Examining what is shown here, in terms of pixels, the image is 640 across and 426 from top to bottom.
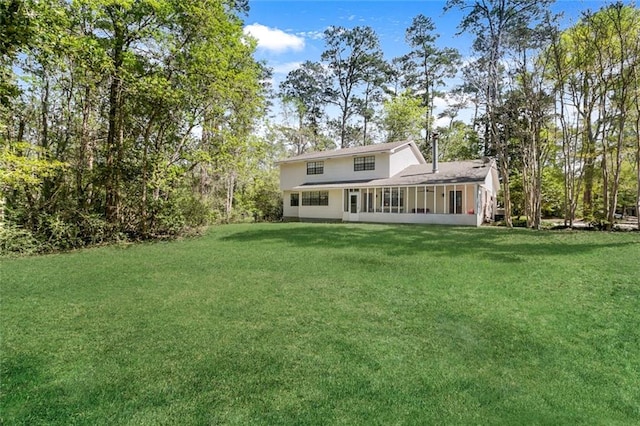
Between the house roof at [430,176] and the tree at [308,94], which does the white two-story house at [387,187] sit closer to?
the house roof at [430,176]

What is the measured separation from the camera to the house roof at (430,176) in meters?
17.8

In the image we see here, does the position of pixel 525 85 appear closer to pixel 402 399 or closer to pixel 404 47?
pixel 402 399

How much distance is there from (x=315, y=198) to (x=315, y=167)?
2.40 meters

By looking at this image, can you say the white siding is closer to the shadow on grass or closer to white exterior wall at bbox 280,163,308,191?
white exterior wall at bbox 280,163,308,191

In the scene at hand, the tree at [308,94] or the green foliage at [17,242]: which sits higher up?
the tree at [308,94]

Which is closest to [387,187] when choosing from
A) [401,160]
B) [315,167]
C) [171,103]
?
[401,160]

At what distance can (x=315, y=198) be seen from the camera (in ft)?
76.5

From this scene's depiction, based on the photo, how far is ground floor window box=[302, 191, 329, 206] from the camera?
22797 mm

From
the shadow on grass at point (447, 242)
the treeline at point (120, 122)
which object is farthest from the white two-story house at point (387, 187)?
the treeline at point (120, 122)

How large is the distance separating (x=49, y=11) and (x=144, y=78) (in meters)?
5.84

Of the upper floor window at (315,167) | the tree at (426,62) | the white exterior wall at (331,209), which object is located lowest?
the white exterior wall at (331,209)

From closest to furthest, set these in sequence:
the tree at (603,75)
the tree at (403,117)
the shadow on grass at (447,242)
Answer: the shadow on grass at (447,242)
the tree at (603,75)
the tree at (403,117)

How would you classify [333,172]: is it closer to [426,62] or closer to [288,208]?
[288,208]

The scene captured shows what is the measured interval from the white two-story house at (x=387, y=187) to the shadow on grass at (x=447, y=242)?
5.68 metres
